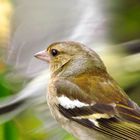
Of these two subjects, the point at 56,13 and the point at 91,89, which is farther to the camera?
the point at 56,13

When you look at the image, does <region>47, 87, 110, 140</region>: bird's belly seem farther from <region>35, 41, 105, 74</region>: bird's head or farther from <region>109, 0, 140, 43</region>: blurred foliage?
<region>109, 0, 140, 43</region>: blurred foliage

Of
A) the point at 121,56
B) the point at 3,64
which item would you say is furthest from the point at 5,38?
the point at 121,56

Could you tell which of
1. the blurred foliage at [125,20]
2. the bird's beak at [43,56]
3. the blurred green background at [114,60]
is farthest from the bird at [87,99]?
the blurred foliage at [125,20]

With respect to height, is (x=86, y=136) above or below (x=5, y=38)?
below

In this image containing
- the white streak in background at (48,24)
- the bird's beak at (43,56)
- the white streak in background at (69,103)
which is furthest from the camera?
the white streak in background at (48,24)

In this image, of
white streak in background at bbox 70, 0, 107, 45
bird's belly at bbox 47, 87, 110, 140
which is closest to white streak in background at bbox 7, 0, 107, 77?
white streak in background at bbox 70, 0, 107, 45

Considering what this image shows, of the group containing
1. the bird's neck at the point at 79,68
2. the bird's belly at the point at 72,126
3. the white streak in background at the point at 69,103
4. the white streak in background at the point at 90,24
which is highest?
the white streak in background at the point at 90,24

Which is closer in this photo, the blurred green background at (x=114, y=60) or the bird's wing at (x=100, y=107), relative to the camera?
the bird's wing at (x=100, y=107)

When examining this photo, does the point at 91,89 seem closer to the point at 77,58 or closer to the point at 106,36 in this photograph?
the point at 77,58

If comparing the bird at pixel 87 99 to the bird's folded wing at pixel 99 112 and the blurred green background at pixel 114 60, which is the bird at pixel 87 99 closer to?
the bird's folded wing at pixel 99 112
